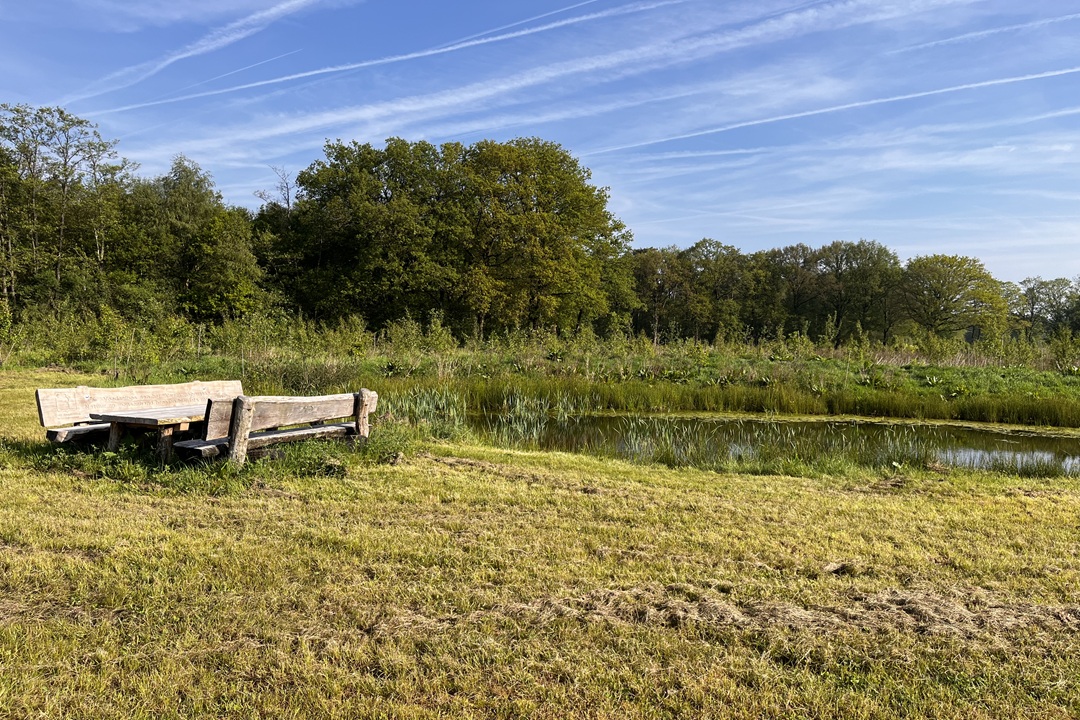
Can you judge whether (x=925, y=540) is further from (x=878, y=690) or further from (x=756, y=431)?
(x=756, y=431)

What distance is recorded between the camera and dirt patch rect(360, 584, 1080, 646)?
2965 mm

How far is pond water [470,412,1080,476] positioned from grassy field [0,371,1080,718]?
8.33 feet

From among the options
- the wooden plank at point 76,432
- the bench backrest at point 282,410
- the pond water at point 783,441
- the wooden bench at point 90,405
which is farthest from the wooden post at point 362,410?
the pond water at point 783,441

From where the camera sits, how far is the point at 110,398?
618 cm

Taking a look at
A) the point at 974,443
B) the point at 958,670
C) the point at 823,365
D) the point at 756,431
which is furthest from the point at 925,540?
the point at 823,365

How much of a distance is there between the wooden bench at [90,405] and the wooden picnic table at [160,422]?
1cm

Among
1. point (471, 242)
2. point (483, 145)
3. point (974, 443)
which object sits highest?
point (483, 145)

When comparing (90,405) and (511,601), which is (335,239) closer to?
(90,405)

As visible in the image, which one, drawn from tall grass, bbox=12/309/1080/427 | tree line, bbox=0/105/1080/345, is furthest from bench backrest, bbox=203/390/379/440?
tree line, bbox=0/105/1080/345

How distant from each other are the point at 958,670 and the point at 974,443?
28.6ft

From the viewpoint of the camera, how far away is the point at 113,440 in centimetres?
560

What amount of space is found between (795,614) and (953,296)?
1959 inches

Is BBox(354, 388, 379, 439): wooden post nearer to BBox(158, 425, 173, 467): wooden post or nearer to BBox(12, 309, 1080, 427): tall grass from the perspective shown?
BBox(158, 425, 173, 467): wooden post

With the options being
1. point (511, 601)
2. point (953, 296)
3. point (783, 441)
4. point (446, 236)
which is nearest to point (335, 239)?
point (446, 236)
